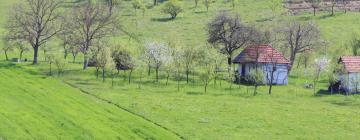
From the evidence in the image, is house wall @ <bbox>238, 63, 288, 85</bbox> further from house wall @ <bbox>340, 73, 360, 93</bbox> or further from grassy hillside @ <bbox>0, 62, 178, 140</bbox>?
grassy hillside @ <bbox>0, 62, 178, 140</bbox>

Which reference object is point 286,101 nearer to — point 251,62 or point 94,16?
point 251,62

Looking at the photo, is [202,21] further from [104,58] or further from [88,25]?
[104,58]

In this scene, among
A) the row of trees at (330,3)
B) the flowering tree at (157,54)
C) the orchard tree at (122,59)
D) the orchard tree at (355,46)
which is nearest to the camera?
the flowering tree at (157,54)

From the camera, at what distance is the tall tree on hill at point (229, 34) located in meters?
97.2

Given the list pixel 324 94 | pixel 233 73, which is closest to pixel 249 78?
pixel 233 73

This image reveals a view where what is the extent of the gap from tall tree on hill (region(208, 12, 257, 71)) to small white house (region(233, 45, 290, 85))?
732cm

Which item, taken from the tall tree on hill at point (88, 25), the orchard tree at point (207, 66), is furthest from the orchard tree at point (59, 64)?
the orchard tree at point (207, 66)

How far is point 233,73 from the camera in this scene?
83875mm

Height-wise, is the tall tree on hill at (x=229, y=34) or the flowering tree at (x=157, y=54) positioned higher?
the tall tree on hill at (x=229, y=34)

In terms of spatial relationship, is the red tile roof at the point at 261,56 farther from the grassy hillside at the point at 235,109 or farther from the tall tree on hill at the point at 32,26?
the tall tree on hill at the point at 32,26

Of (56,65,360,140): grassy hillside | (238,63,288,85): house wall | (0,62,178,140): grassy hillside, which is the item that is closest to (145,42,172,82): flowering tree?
(56,65,360,140): grassy hillside

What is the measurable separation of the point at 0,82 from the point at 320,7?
94.3 metres

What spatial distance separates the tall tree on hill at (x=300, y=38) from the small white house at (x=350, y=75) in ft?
52.9

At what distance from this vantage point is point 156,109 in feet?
194
